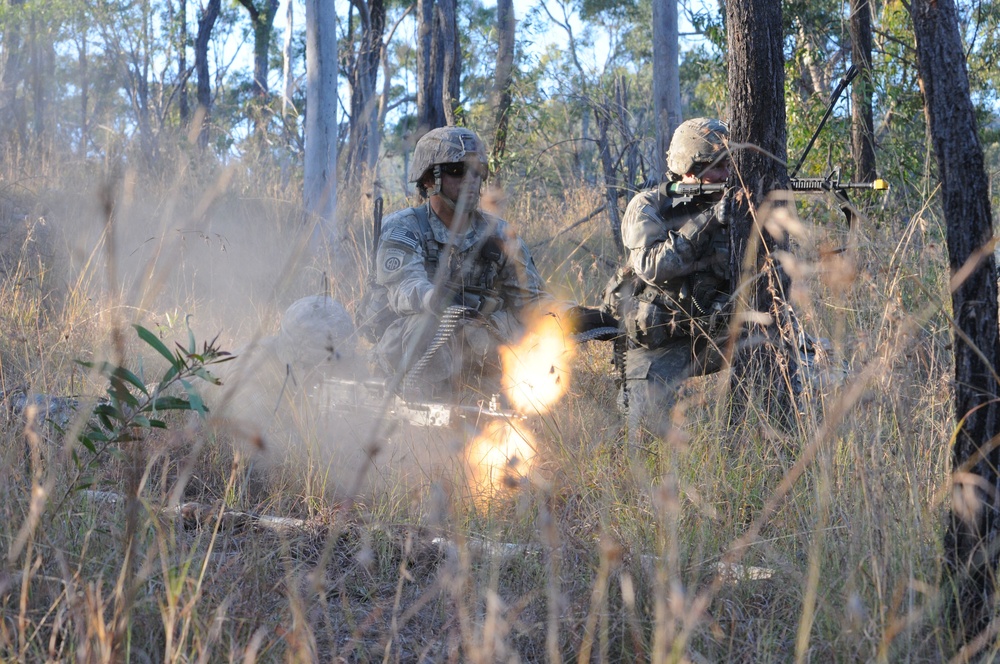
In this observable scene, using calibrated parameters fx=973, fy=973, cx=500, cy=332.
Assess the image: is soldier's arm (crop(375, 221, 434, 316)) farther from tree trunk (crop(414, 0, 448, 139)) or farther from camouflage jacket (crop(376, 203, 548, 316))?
tree trunk (crop(414, 0, 448, 139))

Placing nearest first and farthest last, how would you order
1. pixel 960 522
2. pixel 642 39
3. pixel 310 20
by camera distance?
pixel 960 522, pixel 310 20, pixel 642 39

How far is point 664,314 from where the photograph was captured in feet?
14.8

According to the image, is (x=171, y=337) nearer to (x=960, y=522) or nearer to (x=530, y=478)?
(x=530, y=478)

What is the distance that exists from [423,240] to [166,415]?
1.36 m

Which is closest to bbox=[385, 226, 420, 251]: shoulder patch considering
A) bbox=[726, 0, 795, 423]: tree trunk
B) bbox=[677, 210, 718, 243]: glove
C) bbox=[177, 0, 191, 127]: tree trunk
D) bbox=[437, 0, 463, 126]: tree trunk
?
bbox=[677, 210, 718, 243]: glove

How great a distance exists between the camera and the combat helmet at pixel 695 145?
4301mm

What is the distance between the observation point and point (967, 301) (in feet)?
6.88

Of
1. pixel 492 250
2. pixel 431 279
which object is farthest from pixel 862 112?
pixel 431 279

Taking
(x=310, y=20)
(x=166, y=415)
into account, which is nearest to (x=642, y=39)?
(x=310, y=20)

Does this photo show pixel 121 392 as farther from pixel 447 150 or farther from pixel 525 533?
pixel 447 150

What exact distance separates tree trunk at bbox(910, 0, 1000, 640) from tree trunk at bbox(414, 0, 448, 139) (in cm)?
815

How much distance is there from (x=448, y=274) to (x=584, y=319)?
65 centimetres

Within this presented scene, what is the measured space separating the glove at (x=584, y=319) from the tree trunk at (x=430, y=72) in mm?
6013

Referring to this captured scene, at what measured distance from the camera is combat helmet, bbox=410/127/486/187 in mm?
4363
